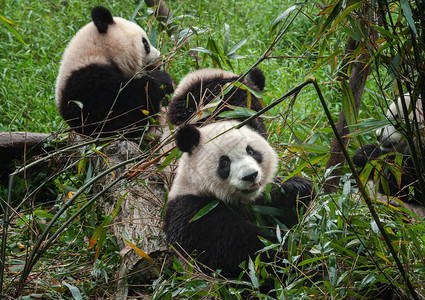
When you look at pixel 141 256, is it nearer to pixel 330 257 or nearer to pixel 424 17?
pixel 330 257

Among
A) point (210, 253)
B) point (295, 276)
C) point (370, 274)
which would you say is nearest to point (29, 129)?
point (210, 253)

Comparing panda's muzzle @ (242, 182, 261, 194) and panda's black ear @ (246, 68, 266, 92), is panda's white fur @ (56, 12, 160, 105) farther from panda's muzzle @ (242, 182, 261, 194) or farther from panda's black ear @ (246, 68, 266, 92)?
panda's muzzle @ (242, 182, 261, 194)

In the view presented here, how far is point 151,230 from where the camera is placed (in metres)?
3.33

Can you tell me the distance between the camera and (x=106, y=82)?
4.73 meters

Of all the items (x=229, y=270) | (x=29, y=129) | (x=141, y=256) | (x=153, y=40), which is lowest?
(x=229, y=270)

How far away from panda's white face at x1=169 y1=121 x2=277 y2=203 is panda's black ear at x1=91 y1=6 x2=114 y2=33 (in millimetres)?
2345

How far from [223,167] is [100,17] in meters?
2.69

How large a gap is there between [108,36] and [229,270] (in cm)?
306

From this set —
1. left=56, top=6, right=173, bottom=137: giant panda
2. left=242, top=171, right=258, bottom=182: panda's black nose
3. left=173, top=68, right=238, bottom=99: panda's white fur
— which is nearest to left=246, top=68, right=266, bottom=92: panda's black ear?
left=173, top=68, right=238, bottom=99: panda's white fur

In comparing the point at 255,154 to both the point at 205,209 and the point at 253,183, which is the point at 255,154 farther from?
the point at 205,209

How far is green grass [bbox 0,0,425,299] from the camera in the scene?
2.40m

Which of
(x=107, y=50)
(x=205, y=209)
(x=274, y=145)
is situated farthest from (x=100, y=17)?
(x=205, y=209)

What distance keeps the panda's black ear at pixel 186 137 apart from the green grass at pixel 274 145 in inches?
19.5

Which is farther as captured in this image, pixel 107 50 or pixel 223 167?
pixel 107 50
